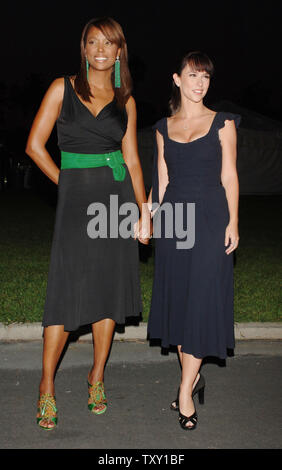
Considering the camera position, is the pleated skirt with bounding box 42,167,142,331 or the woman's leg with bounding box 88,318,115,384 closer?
the pleated skirt with bounding box 42,167,142,331

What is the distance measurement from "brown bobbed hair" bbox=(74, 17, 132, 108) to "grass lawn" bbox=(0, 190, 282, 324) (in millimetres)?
2919

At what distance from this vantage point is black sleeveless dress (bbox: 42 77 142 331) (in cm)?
347

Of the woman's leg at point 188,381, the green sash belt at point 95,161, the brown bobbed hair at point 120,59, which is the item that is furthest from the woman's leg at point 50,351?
the brown bobbed hair at point 120,59

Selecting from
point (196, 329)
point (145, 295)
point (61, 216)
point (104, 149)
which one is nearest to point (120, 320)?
point (196, 329)

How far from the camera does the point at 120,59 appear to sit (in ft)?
11.6

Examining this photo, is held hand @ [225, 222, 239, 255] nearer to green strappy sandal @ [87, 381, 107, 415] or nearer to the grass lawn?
green strappy sandal @ [87, 381, 107, 415]

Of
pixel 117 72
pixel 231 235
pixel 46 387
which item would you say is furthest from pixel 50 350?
pixel 117 72

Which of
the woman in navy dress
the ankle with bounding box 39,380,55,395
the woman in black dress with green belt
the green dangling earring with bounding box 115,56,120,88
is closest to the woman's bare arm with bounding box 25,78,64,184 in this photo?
the woman in black dress with green belt

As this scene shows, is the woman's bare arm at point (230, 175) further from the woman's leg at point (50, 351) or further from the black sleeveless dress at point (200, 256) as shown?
the woman's leg at point (50, 351)

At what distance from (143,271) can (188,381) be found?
201 inches

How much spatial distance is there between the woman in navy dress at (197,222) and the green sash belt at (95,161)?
0.29 metres

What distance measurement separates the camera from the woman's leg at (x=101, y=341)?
378cm

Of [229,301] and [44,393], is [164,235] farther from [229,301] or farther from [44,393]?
[44,393]

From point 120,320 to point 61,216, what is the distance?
75 cm
